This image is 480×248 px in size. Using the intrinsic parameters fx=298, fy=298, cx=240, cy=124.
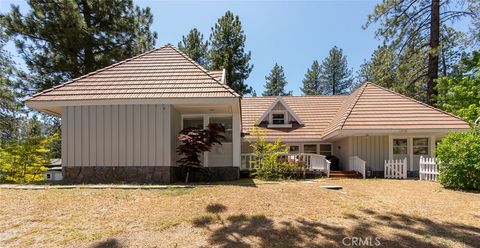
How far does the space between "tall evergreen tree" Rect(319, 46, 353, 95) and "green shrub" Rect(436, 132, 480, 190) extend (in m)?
37.4

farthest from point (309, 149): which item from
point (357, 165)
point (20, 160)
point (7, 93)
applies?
point (7, 93)

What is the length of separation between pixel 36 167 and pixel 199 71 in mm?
8366

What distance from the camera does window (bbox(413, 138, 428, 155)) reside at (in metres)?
14.6

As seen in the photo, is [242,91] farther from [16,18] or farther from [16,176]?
[16,176]

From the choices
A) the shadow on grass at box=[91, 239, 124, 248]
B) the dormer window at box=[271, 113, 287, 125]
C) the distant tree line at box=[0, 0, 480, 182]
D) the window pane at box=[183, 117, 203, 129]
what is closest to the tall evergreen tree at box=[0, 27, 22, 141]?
the distant tree line at box=[0, 0, 480, 182]

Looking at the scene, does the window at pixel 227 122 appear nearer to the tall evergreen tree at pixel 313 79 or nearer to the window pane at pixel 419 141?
the window pane at pixel 419 141

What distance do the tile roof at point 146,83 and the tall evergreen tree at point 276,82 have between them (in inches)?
1416

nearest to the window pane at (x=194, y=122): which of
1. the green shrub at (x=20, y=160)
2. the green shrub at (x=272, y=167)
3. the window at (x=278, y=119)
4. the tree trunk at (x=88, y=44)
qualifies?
the green shrub at (x=272, y=167)

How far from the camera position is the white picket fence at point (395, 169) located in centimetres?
1335

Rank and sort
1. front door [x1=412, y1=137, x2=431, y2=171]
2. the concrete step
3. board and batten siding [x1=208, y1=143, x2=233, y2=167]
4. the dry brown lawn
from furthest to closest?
1. front door [x1=412, y1=137, x2=431, y2=171]
2. the concrete step
3. board and batten siding [x1=208, y1=143, x2=233, y2=167]
4. the dry brown lawn

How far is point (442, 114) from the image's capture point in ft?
47.9

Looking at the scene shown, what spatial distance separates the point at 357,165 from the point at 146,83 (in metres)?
10.1

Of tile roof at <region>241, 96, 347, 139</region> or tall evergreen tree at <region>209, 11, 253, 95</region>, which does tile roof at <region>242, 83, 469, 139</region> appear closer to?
tile roof at <region>241, 96, 347, 139</region>

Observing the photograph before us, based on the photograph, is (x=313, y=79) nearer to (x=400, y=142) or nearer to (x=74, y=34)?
(x=400, y=142)
